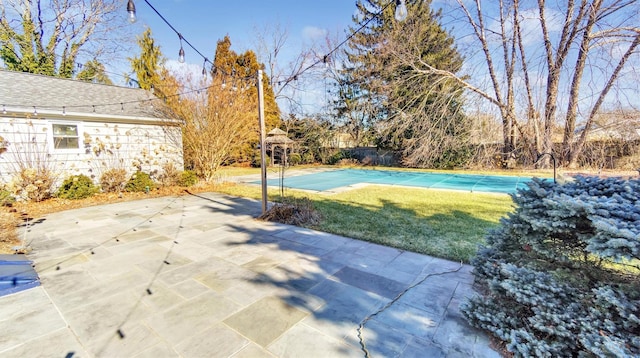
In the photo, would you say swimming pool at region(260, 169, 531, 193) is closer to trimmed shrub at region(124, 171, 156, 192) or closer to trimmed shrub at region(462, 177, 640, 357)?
trimmed shrub at region(124, 171, 156, 192)

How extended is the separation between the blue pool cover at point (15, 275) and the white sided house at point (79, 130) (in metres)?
5.10

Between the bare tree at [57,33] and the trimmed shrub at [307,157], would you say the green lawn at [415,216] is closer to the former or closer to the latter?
the trimmed shrub at [307,157]

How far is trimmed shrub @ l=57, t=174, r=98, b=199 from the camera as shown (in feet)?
24.5

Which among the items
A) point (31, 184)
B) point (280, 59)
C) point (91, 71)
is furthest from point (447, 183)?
point (91, 71)

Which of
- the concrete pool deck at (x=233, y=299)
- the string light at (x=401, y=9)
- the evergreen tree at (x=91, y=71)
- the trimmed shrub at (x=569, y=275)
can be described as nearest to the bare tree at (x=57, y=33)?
the evergreen tree at (x=91, y=71)

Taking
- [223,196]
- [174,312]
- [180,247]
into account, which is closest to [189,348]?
[174,312]

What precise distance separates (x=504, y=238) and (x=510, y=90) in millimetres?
11478

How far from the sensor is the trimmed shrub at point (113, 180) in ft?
27.5

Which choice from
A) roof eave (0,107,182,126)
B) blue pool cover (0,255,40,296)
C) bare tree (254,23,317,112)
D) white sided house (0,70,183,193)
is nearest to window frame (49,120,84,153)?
white sided house (0,70,183,193)

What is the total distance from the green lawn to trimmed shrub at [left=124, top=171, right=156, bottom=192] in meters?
2.43

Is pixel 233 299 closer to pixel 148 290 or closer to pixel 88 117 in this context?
pixel 148 290

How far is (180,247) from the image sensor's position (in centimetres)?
426

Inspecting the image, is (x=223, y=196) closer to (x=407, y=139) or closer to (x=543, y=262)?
(x=543, y=262)

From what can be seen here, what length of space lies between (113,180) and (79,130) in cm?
174
